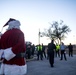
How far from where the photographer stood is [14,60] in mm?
3619

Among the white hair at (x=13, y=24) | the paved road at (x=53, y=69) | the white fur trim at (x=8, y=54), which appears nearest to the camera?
the white fur trim at (x=8, y=54)

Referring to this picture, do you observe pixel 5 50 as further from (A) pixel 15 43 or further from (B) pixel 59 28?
(B) pixel 59 28

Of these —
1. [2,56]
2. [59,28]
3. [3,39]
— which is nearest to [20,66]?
[2,56]

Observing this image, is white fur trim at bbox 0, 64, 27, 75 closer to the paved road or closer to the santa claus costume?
the santa claus costume

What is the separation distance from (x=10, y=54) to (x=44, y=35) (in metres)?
65.1

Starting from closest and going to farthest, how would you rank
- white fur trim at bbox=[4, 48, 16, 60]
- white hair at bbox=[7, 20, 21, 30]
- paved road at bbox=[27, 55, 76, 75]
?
1. white fur trim at bbox=[4, 48, 16, 60]
2. white hair at bbox=[7, 20, 21, 30]
3. paved road at bbox=[27, 55, 76, 75]

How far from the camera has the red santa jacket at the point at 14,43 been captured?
3597mm

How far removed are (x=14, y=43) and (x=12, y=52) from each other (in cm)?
19

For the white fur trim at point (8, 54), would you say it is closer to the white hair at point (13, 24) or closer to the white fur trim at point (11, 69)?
the white fur trim at point (11, 69)

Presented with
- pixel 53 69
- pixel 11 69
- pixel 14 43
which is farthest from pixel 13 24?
pixel 53 69

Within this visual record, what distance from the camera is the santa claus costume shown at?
11.7ft

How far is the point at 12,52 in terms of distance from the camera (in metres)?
3.57

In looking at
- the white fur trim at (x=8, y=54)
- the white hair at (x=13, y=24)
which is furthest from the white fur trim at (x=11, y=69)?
the white hair at (x=13, y=24)

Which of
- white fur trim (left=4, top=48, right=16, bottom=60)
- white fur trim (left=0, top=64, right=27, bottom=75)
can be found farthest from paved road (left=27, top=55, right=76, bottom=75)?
white fur trim (left=4, top=48, right=16, bottom=60)
